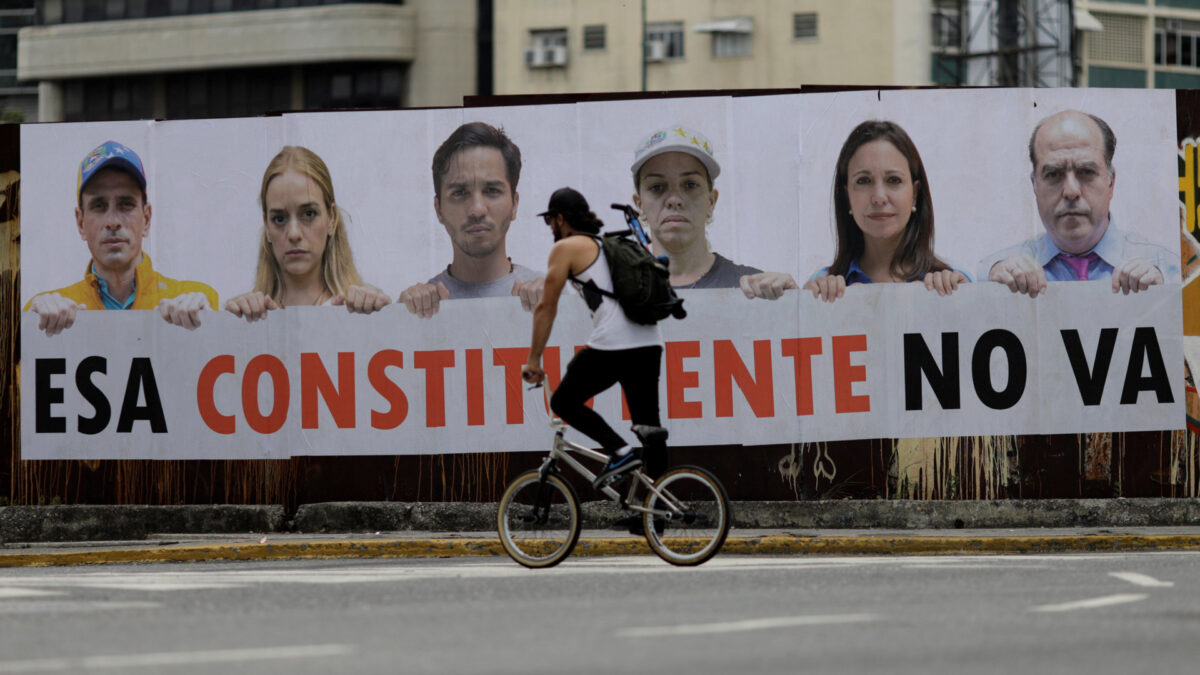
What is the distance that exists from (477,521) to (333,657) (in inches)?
262

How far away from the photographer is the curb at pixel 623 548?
12.1 m

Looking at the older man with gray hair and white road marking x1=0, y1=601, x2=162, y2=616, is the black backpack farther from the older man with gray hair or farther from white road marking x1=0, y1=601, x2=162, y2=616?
the older man with gray hair

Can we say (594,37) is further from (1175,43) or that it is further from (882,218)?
A: (882,218)

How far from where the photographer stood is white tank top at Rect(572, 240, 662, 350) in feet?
33.2

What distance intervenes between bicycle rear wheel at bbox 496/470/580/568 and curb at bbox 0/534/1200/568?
1.44 m

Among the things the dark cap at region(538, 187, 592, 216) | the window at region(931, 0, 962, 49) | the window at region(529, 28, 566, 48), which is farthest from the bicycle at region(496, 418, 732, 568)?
the window at region(529, 28, 566, 48)

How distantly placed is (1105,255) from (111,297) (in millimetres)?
6939

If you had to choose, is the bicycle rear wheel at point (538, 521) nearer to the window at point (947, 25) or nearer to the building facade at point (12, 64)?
the window at point (947, 25)

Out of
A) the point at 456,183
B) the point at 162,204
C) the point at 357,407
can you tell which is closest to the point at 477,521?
the point at 357,407

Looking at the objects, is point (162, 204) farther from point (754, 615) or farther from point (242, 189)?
point (754, 615)

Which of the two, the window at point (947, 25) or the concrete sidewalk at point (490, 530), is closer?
the concrete sidewalk at point (490, 530)

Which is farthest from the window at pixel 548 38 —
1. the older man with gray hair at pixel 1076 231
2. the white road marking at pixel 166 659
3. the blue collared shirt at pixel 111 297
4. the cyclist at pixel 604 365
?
the white road marking at pixel 166 659

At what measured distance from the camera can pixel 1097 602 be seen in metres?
8.30

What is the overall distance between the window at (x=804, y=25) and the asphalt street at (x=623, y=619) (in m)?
49.8
